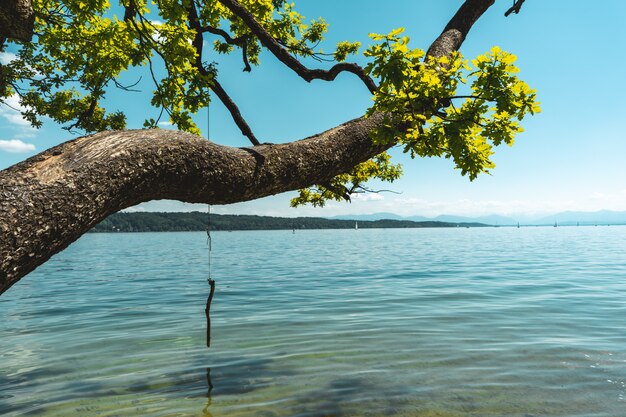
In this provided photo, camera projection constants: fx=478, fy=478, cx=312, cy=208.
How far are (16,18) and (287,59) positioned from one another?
3596 mm

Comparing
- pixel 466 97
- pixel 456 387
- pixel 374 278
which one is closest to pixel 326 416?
pixel 456 387

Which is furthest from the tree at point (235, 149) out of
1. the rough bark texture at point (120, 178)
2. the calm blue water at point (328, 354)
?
the calm blue water at point (328, 354)

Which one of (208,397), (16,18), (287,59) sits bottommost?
(208,397)

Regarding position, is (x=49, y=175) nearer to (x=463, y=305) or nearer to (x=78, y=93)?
(x=78, y=93)

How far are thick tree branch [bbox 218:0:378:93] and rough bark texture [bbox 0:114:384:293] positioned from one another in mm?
1985

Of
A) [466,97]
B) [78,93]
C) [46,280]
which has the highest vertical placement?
[78,93]

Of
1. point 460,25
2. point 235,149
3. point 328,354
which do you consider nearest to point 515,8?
point 460,25

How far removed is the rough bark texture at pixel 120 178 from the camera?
3641 mm

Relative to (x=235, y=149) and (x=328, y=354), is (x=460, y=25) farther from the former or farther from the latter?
(x=328, y=354)

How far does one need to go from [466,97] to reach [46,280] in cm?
3980

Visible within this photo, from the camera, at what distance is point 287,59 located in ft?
24.5

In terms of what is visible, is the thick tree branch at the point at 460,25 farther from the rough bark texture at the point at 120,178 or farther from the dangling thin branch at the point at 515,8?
the rough bark texture at the point at 120,178

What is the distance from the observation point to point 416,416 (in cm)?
787

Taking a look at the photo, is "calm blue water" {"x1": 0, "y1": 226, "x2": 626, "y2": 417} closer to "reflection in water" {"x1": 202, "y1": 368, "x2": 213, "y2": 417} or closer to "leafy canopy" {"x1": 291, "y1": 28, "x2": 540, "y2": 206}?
"reflection in water" {"x1": 202, "y1": 368, "x2": 213, "y2": 417}
